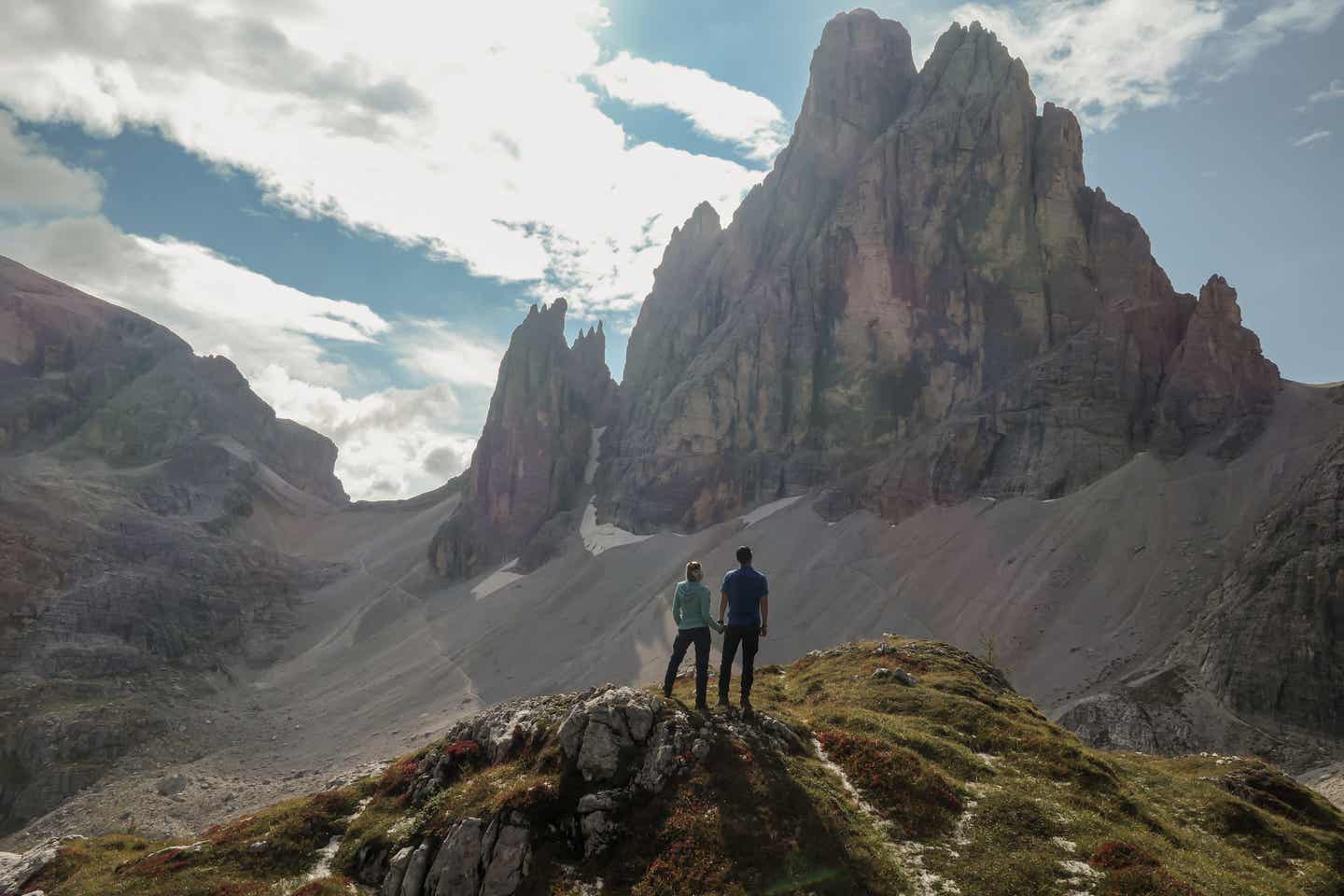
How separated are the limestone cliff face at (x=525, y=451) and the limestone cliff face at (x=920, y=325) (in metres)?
10.1

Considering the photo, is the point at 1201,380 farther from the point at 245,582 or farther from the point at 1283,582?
the point at 245,582

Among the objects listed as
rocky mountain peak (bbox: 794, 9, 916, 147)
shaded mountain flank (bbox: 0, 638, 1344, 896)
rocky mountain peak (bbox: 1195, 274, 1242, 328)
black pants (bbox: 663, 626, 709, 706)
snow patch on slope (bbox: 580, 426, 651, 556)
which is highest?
rocky mountain peak (bbox: 794, 9, 916, 147)

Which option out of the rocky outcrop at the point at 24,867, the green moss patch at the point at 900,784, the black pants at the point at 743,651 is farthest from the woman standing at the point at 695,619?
the rocky outcrop at the point at 24,867

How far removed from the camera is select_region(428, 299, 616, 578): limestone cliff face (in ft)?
438

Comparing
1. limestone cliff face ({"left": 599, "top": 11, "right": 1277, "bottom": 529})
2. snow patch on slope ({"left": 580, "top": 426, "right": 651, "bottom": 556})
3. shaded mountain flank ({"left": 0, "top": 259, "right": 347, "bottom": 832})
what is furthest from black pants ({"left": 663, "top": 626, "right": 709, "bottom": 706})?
snow patch on slope ({"left": 580, "top": 426, "right": 651, "bottom": 556})

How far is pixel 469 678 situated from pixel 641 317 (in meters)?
82.6

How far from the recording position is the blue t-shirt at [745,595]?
1761 cm

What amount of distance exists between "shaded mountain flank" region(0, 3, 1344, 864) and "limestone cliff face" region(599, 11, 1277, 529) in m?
0.46

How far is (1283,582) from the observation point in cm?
5200

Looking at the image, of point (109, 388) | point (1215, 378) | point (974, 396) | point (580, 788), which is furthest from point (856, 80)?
point (109, 388)

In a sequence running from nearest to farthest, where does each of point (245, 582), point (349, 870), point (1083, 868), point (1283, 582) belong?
1. point (1083, 868)
2. point (349, 870)
3. point (1283, 582)
4. point (245, 582)

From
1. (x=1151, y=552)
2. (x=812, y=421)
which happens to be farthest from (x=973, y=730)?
(x=812, y=421)

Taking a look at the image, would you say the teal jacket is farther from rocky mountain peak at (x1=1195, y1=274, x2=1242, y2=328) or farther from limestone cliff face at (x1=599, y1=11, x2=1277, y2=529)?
rocky mountain peak at (x1=1195, y1=274, x2=1242, y2=328)

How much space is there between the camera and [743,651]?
1786 cm
